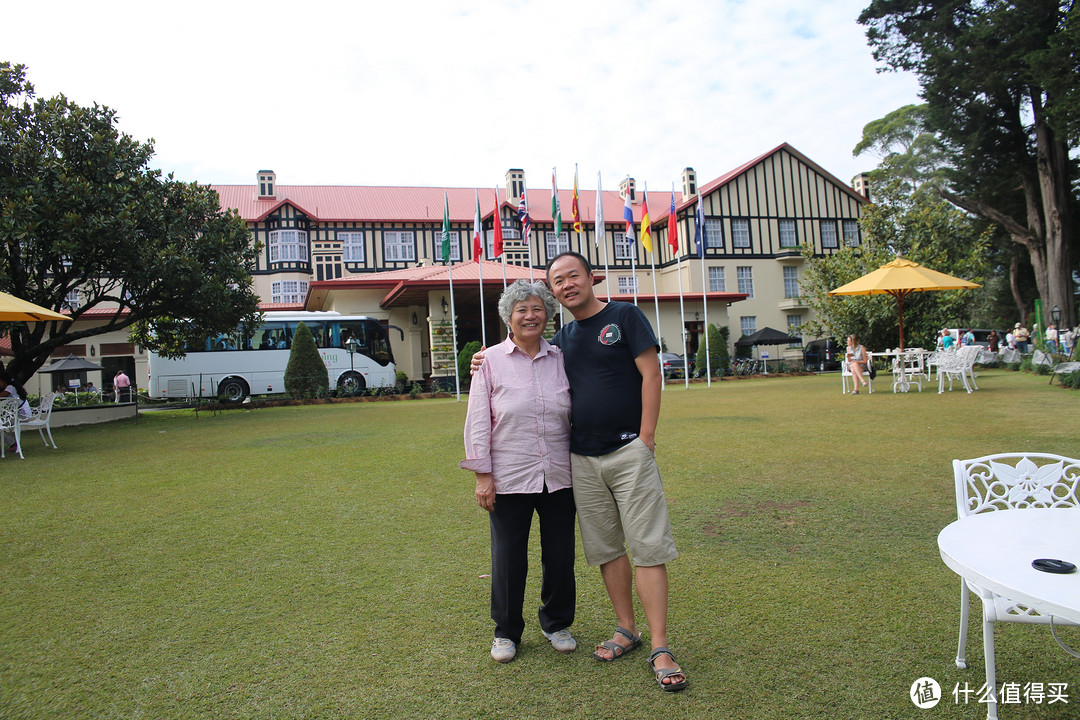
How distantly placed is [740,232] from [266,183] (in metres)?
25.9

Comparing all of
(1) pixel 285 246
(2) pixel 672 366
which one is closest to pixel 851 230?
(2) pixel 672 366

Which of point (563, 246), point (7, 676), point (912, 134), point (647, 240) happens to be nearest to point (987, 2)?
point (647, 240)

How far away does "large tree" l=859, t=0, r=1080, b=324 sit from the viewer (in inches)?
717

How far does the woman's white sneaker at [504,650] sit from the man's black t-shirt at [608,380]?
2.85 feet

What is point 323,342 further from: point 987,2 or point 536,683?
point 987,2

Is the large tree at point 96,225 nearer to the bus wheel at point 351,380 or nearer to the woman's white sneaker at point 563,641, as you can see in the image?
the bus wheel at point 351,380

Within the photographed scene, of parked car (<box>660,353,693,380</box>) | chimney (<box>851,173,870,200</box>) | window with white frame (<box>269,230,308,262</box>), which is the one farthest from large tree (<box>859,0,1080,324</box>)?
window with white frame (<box>269,230,308,262</box>)

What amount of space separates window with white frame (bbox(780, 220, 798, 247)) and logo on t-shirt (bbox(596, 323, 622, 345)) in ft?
121

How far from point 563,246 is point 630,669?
3357cm

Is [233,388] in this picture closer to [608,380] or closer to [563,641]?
[563,641]

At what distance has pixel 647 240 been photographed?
1897 cm

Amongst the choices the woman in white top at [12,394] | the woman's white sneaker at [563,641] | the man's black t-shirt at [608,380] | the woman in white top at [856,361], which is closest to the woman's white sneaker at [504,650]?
the woman's white sneaker at [563,641]

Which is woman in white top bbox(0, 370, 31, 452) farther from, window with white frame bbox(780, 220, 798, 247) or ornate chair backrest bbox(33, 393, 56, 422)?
window with white frame bbox(780, 220, 798, 247)

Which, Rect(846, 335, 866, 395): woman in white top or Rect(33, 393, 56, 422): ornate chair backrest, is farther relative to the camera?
Rect(846, 335, 866, 395): woman in white top
